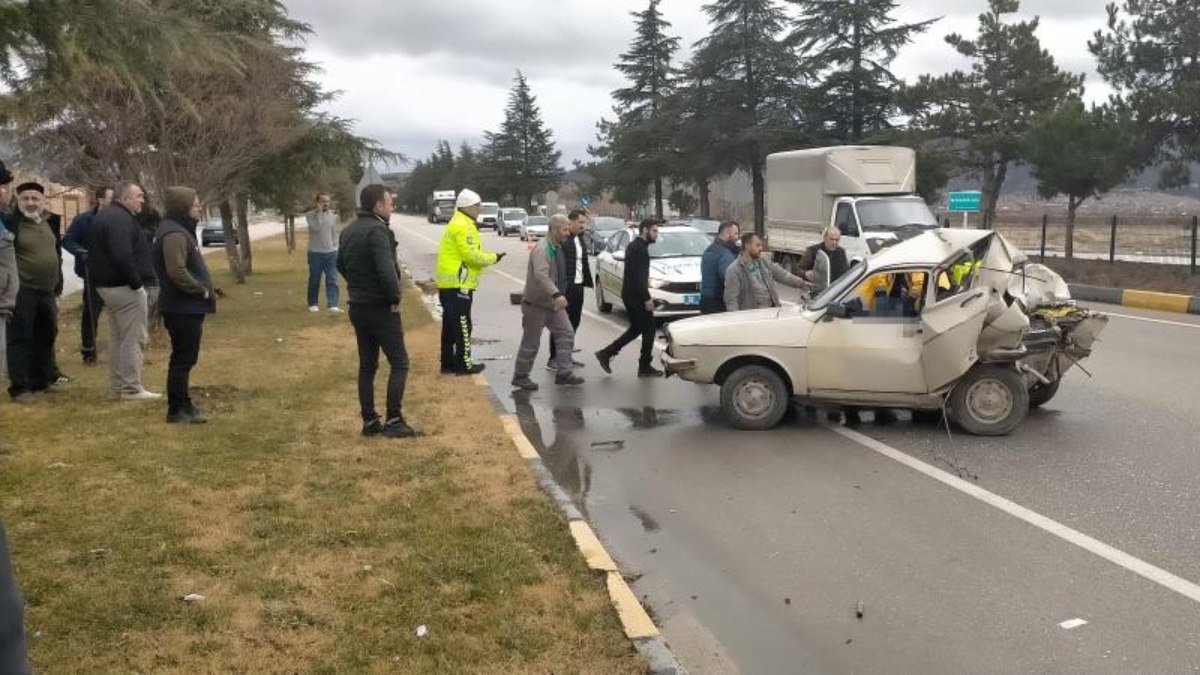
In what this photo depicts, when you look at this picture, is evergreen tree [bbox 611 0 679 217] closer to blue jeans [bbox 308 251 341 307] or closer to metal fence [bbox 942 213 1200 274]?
metal fence [bbox 942 213 1200 274]

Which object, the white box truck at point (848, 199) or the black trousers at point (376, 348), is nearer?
the black trousers at point (376, 348)

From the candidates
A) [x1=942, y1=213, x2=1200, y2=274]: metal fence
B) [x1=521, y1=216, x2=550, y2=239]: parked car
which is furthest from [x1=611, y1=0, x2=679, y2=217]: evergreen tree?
[x1=942, y1=213, x2=1200, y2=274]: metal fence

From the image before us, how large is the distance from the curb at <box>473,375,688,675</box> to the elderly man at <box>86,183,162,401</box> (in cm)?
361

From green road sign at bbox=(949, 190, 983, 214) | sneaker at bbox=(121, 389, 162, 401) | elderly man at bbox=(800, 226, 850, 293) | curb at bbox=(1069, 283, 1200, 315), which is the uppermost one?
green road sign at bbox=(949, 190, 983, 214)

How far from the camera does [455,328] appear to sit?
Answer: 1010cm

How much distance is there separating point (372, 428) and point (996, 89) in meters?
28.7

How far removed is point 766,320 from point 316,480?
377 centimetres

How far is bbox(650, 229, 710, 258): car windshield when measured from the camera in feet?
49.7

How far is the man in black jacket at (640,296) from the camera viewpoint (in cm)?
1027

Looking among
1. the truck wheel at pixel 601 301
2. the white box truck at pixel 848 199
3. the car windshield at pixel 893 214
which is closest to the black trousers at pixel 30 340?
the truck wheel at pixel 601 301

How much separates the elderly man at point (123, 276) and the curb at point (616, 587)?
361 cm

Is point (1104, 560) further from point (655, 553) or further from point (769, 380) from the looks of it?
point (769, 380)

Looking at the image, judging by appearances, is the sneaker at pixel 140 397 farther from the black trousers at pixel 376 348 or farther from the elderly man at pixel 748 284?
the elderly man at pixel 748 284

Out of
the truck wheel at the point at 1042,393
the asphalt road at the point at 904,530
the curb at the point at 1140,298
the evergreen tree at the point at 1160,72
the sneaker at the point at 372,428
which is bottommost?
the asphalt road at the point at 904,530
